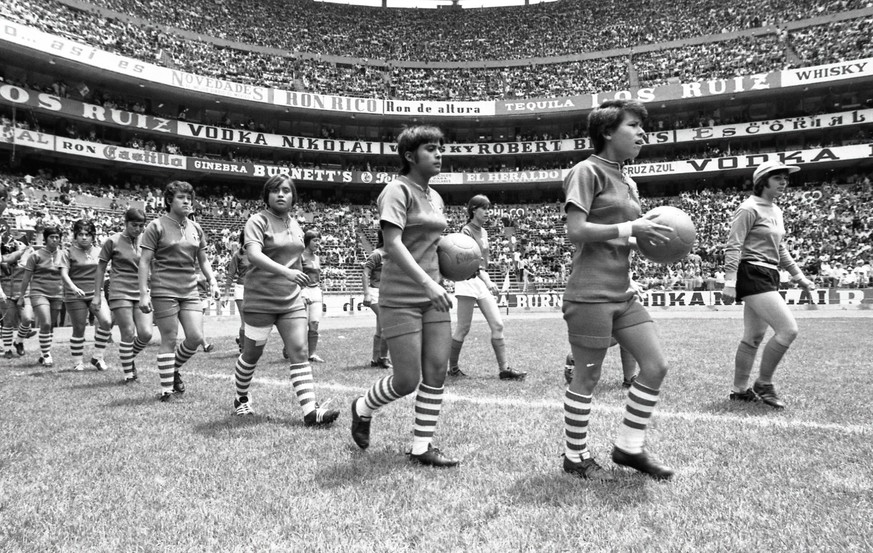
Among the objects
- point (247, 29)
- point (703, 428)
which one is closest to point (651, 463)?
point (703, 428)

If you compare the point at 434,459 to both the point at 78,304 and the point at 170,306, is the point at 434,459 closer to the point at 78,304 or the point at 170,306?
the point at 170,306

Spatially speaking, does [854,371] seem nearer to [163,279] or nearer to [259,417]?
[259,417]

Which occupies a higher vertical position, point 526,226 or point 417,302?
point 526,226

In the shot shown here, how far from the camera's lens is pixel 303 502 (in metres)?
3.06

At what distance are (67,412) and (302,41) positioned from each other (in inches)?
1795

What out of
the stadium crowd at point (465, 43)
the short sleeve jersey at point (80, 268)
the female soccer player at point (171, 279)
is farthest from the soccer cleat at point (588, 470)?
the stadium crowd at point (465, 43)

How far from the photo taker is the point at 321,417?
15.8 feet

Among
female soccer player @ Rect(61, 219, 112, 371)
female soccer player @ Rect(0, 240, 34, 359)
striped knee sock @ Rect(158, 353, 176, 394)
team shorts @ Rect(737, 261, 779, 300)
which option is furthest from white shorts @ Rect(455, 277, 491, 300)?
female soccer player @ Rect(0, 240, 34, 359)

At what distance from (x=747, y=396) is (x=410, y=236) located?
386cm

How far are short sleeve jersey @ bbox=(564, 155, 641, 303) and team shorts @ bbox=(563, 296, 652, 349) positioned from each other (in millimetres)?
42

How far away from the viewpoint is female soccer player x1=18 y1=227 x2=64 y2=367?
30.5 ft

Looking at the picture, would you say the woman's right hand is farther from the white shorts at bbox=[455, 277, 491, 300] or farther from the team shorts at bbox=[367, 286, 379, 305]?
the team shorts at bbox=[367, 286, 379, 305]

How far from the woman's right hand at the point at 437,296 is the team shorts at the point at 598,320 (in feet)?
2.26

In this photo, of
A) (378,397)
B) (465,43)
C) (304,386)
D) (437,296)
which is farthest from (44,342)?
(465,43)
